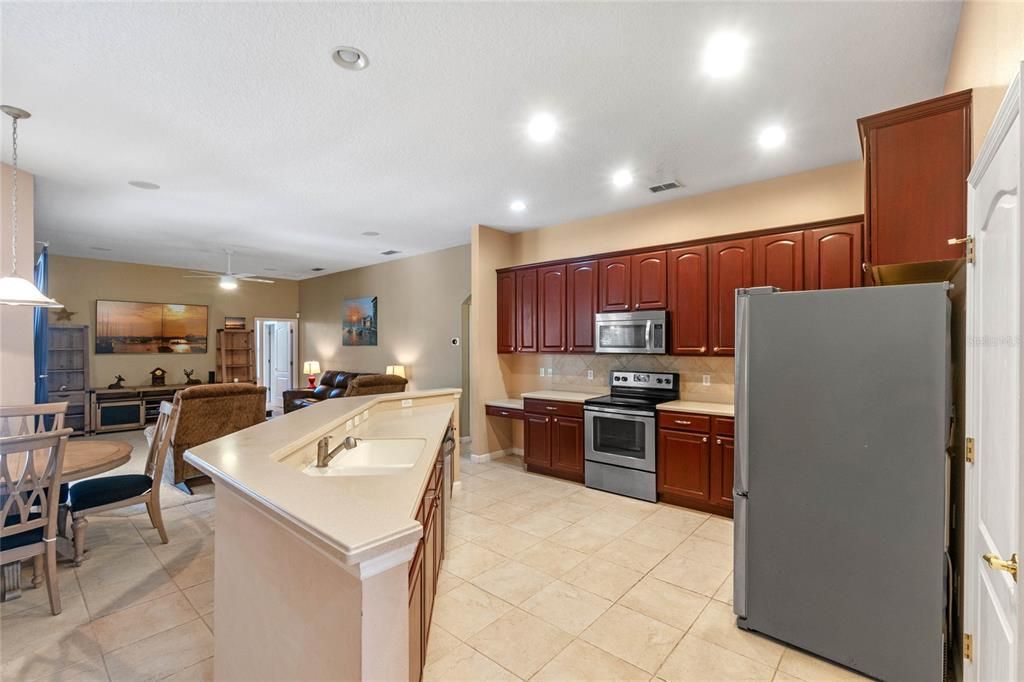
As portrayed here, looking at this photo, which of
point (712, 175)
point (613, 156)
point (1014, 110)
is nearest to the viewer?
point (1014, 110)

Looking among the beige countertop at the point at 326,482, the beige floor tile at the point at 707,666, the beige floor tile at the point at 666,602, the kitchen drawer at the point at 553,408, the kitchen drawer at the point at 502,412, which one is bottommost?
the beige floor tile at the point at 707,666

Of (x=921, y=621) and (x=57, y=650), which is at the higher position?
(x=921, y=621)

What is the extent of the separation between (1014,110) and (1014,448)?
772 millimetres

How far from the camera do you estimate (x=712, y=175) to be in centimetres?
382

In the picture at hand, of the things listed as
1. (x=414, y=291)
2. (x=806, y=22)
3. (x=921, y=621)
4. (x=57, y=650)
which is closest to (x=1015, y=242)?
(x=806, y=22)

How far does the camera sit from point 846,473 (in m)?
2.01

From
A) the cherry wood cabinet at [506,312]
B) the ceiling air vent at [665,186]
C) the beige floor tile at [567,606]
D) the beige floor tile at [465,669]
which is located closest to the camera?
the beige floor tile at [465,669]

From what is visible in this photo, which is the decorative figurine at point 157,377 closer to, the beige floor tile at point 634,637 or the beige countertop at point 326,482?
the beige countertop at point 326,482

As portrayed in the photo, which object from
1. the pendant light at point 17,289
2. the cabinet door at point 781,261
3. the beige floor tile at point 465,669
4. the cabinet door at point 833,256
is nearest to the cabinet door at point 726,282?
the cabinet door at point 781,261

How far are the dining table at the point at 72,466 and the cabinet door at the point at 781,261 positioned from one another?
4819mm

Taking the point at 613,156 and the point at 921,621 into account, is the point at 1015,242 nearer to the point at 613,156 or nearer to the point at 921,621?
the point at 921,621

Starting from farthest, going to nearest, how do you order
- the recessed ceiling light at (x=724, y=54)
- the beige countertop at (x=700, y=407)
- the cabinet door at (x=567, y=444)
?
1. the cabinet door at (x=567, y=444)
2. the beige countertop at (x=700, y=407)
3. the recessed ceiling light at (x=724, y=54)

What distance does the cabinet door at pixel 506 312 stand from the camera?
18.0 feet

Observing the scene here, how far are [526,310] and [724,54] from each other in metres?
3.44
